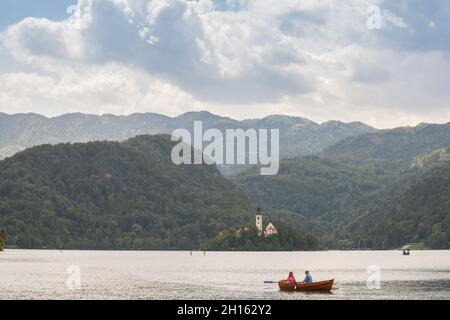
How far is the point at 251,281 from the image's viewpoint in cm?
17250
